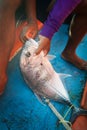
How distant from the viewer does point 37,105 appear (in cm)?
199

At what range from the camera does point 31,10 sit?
2217mm

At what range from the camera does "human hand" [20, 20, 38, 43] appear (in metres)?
2.21

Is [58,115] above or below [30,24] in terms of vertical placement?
below

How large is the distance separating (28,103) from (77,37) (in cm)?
63

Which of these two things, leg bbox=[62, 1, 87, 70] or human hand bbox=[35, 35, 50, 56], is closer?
human hand bbox=[35, 35, 50, 56]

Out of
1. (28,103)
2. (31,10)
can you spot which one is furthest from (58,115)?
(31,10)

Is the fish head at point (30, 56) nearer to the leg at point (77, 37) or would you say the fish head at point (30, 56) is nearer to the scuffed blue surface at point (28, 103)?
the scuffed blue surface at point (28, 103)

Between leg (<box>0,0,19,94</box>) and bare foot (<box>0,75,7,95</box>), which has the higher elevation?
leg (<box>0,0,19,94</box>)

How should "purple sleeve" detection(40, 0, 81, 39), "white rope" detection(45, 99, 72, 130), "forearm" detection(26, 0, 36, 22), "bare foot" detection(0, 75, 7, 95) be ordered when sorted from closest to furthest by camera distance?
"purple sleeve" detection(40, 0, 81, 39) → "white rope" detection(45, 99, 72, 130) → "bare foot" detection(0, 75, 7, 95) → "forearm" detection(26, 0, 36, 22)

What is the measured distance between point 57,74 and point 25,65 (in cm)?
25

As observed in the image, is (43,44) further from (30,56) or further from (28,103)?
(28,103)

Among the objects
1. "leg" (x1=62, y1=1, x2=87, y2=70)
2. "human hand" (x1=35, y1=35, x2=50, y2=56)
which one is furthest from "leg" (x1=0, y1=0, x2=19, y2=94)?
"leg" (x1=62, y1=1, x2=87, y2=70)

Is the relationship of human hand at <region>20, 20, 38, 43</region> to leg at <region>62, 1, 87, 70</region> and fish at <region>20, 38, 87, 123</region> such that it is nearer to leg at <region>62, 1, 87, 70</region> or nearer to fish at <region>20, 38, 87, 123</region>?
fish at <region>20, 38, 87, 123</region>

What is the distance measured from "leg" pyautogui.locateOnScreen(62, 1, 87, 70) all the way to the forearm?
0.32m
